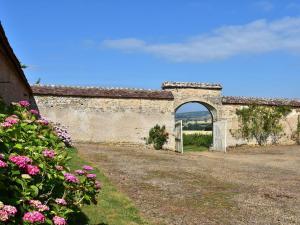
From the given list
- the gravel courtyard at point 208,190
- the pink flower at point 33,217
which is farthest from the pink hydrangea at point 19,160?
the gravel courtyard at point 208,190

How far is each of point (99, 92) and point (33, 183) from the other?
1893 cm

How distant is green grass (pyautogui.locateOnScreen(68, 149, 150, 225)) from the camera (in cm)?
631

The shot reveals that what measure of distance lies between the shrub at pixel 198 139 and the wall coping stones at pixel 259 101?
414 centimetres

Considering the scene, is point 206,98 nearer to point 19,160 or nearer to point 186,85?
point 186,85

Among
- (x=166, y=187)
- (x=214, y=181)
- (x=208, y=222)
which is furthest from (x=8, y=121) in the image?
(x=214, y=181)

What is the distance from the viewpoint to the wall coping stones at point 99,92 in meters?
21.8

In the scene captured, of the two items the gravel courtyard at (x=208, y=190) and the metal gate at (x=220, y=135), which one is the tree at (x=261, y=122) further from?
the gravel courtyard at (x=208, y=190)

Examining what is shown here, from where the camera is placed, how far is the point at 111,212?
7109 mm

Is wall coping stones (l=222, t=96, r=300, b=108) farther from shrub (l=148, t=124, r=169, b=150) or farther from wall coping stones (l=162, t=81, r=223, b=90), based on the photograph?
shrub (l=148, t=124, r=169, b=150)

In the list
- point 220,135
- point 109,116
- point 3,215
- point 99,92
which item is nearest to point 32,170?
point 3,215

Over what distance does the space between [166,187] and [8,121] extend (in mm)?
6136

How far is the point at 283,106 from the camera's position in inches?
1057

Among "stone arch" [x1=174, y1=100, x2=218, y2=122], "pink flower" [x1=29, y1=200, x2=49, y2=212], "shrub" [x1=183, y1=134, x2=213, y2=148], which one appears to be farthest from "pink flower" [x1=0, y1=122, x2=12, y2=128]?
"shrub" [x1=183, y1=134, x2=213, y2=148]

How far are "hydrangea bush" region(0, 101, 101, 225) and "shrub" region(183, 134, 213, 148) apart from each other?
24411 millimetres
